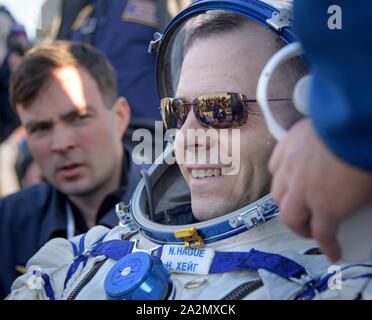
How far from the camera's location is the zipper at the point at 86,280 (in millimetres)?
1517

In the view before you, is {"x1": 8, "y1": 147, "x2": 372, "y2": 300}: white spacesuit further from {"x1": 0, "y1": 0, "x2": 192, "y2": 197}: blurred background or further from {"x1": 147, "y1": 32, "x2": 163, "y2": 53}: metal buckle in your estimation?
{"x1": 0, "y1": 0, "x2": 192, "y2": 197}: blurred background

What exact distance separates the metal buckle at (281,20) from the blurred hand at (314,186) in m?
0.47

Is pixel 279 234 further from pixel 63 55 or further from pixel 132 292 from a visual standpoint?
pixel 63 55

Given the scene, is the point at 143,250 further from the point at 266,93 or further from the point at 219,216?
the point at 266,93

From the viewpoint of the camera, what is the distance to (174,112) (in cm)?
160

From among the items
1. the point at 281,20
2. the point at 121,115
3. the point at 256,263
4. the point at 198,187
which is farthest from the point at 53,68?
the point at 256,263

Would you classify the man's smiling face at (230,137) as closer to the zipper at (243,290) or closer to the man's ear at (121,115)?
the zipper at (243,290)

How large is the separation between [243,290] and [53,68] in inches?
62.5

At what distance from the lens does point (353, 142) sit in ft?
2.72

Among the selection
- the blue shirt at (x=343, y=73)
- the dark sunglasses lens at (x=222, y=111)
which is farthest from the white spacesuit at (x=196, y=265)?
the blue shirt at (x=343, y=73)

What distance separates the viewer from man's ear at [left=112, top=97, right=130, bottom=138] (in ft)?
9.06

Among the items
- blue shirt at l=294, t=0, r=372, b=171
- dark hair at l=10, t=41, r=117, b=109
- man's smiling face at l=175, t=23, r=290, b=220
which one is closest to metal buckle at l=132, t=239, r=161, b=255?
man's smiling face at l=175, t=23, r=290, b=220
